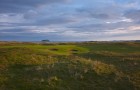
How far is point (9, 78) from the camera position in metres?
17.9

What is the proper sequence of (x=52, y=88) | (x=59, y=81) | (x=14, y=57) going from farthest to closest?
1. (x=14, y=57)
2. (x=59, y=81)
3. (x=52, y=88)

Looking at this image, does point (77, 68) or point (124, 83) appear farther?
point (77, 68)

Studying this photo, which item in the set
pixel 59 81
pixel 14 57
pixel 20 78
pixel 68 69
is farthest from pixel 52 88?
pixel 14 57

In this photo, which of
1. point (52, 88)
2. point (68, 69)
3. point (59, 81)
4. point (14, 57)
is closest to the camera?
point (52, 88)

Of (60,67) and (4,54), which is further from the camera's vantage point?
(4,54)

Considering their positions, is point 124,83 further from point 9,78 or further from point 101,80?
point 9,78

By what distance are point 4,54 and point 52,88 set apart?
33.9 feet

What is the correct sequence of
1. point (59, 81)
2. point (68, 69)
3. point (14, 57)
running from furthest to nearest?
point (14, 57), point (68, 69), point (59, 81)

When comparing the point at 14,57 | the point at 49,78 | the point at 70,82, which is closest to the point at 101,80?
the point at 70,82

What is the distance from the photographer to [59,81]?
57.6ft

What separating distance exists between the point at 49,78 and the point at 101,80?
12.2 ft

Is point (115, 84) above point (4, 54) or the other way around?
the other way around

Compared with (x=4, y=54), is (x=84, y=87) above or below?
below

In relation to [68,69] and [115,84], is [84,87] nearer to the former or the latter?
[115,84]
